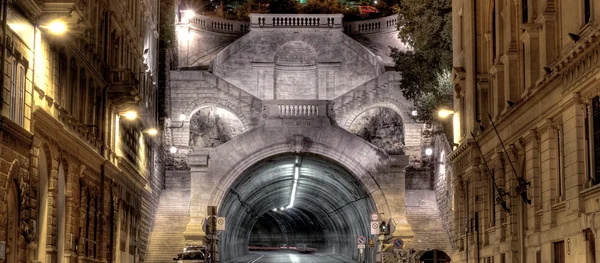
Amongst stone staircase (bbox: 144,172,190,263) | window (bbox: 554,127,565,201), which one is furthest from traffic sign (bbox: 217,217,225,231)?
window (bbox: 554,127,565,201)

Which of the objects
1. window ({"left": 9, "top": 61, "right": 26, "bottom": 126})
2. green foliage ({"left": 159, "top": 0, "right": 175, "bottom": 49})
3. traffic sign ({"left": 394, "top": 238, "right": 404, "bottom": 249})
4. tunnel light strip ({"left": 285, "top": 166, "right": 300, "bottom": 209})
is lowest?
traffic sign ({"left": 394, "top": 238, "right": 404, "bottom": 249})

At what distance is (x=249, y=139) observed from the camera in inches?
2459

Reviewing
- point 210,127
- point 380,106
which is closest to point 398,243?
point 380,106

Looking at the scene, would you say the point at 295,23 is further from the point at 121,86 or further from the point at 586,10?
the point at 586,10

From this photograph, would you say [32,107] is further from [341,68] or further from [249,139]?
[341,68]

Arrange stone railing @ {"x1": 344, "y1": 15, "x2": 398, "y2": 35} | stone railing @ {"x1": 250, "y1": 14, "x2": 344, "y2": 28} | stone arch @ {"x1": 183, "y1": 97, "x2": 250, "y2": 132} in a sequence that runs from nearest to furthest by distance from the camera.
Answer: stone arch @ {"x1": 183, "y1": 97, "x2": 250, "y2": 132}
stone railing @ {"x1": 250, "y1": 14, "x2": 344, "y2": 28}
stone railing @ {"x1": 344, "y1": 15, "x2": 398, "y2": 35}

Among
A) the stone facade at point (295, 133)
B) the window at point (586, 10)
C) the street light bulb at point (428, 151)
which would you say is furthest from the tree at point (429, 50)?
the window at point (586, 10)

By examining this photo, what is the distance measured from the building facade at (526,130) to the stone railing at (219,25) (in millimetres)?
45199

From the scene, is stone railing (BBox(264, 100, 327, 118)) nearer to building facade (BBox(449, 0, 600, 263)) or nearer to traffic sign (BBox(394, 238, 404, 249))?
traffic sign (BBox(394, 238, 404, 249))

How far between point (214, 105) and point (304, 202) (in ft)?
58.6

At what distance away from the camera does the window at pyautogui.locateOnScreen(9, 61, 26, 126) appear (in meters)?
25.5

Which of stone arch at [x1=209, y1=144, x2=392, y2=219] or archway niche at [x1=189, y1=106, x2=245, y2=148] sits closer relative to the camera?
stone arch at [x1=209, y1=144, x2=392, y2=219]

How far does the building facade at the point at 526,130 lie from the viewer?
81.5 ft

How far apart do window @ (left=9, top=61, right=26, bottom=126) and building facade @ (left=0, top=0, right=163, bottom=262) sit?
25 millimetres
